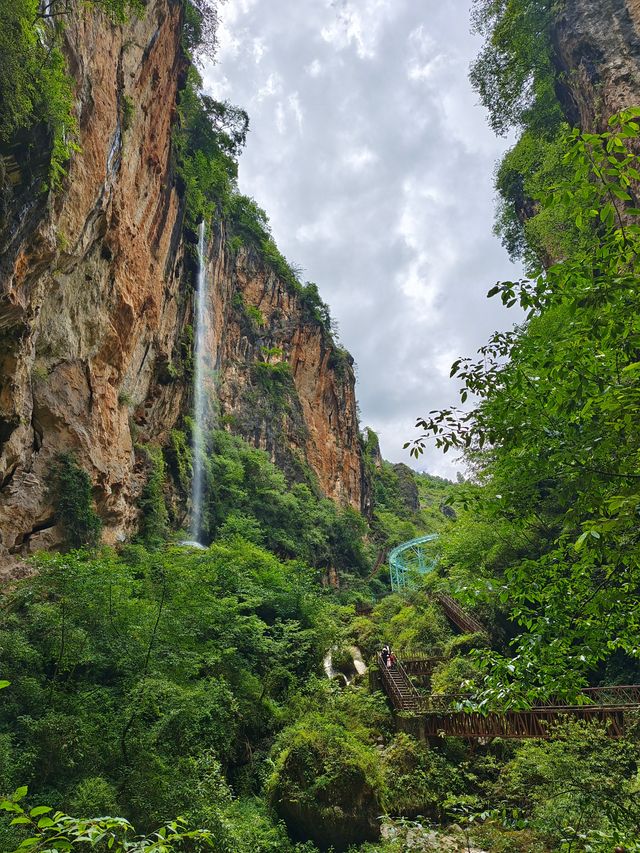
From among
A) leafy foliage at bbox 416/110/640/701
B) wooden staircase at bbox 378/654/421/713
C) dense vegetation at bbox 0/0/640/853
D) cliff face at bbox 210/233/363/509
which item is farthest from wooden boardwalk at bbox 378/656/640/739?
cliff face at bbox 210/233/363/509

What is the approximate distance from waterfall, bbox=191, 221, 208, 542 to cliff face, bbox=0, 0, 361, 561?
233 centimetres

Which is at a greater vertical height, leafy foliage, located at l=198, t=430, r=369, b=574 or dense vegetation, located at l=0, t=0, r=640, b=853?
leafy foliage, located at l=198, t=430, r=369, b=574

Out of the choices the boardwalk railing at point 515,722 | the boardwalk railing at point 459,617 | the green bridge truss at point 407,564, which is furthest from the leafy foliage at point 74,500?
the green bridge truss at point 407,564

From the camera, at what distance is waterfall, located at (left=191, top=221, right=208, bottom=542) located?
2123 centimetres

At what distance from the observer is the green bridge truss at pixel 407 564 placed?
32.0 meters

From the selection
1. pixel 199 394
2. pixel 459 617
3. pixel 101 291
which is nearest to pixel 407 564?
pixel 459 617

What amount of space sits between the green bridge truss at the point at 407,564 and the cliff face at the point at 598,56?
24.2m

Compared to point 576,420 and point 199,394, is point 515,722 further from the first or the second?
point 199,394

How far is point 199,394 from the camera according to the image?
87.4 ft

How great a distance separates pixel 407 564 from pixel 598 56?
102 ft

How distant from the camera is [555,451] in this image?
2975 millimetres

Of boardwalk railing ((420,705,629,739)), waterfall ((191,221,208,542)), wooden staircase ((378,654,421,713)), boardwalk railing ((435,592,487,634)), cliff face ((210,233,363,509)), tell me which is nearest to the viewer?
boardwalk railing ((420,705,629,739))

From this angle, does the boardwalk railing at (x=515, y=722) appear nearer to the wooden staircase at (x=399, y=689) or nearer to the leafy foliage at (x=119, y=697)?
the wooden staircase at (x=399, y=689)

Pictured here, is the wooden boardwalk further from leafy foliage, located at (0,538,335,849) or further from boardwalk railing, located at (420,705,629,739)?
leafy foliage, located at (0,538,335,849)
